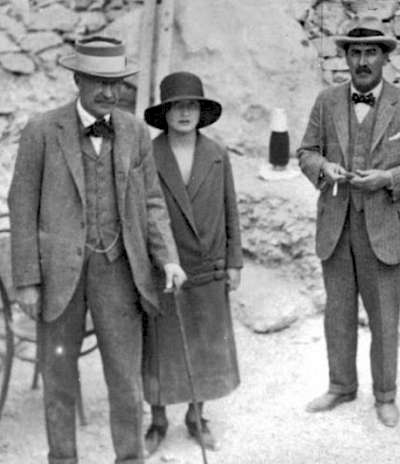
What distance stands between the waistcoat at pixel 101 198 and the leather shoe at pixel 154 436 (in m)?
1.12

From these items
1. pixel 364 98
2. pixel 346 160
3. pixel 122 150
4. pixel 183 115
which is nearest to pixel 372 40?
pixel 364 98

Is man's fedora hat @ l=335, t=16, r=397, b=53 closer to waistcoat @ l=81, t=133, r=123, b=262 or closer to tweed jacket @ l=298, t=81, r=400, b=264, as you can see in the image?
tweed jacket @ l=298, t=81, r=400, b=264

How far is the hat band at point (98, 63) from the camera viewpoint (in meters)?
4.33

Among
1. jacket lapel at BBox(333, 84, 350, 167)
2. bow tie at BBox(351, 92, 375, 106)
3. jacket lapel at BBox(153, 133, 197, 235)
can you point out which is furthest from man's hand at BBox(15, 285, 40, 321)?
bow tie at BBox(351, 92, 375, 106)

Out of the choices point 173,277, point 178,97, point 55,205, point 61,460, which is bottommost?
point 61,460

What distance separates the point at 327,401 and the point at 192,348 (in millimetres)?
903

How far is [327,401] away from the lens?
18.3ft

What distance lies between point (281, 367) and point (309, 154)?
139 cm

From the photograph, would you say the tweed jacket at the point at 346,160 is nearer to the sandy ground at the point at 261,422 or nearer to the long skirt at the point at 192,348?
the long skirt at the point at 192,348

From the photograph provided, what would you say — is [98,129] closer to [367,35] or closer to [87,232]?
[87,232]

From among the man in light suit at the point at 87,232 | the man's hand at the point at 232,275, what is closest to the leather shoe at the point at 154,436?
the man in light suit at the point at 87,232

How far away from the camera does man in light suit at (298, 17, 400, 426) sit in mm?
5164

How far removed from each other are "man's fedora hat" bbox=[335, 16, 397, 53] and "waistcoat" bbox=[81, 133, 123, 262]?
1.40m

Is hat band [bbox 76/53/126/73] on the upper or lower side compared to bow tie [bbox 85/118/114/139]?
upper
